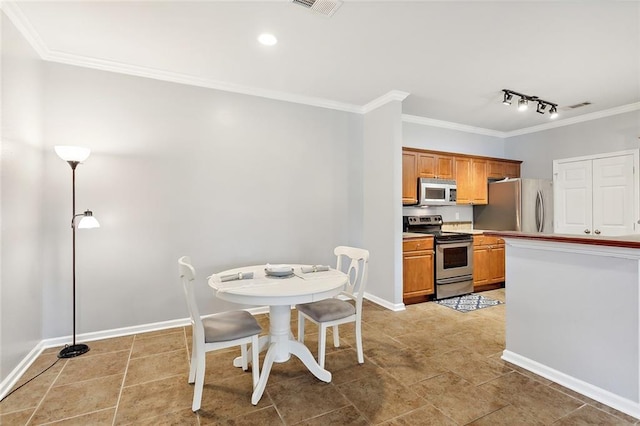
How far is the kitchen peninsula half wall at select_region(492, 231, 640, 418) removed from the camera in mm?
1937

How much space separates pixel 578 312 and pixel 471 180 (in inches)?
127

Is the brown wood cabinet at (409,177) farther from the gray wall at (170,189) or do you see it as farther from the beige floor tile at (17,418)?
the beige floor tile at (17,418)

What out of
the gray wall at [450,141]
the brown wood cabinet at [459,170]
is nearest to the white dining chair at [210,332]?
the brown wood cabinet at [459,170]

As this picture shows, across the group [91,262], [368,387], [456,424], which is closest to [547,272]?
[456,424]

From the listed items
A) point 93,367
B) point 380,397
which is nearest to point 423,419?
point 380,397

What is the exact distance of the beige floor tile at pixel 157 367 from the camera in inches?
93.5

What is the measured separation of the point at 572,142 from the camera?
16.1ft

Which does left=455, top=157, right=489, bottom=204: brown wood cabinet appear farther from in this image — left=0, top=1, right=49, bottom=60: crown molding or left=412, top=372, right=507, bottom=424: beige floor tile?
left=0, top=1, right=49, bottom=60: crown molding

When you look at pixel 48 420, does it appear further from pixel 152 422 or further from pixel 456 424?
pixel 456 424

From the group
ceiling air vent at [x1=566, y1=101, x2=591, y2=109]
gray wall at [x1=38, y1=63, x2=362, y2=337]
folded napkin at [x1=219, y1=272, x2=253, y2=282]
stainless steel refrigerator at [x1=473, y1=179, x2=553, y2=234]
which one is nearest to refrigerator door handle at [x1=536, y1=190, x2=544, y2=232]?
stainless steel refrigerator at [x1=473, y1=179, x2=553, y2=234]

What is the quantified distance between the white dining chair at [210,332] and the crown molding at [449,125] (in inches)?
155

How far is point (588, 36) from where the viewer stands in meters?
2.61

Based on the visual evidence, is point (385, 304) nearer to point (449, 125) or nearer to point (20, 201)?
point (449, 125)

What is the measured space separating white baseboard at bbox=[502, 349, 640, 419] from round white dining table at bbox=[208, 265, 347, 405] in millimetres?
1581
